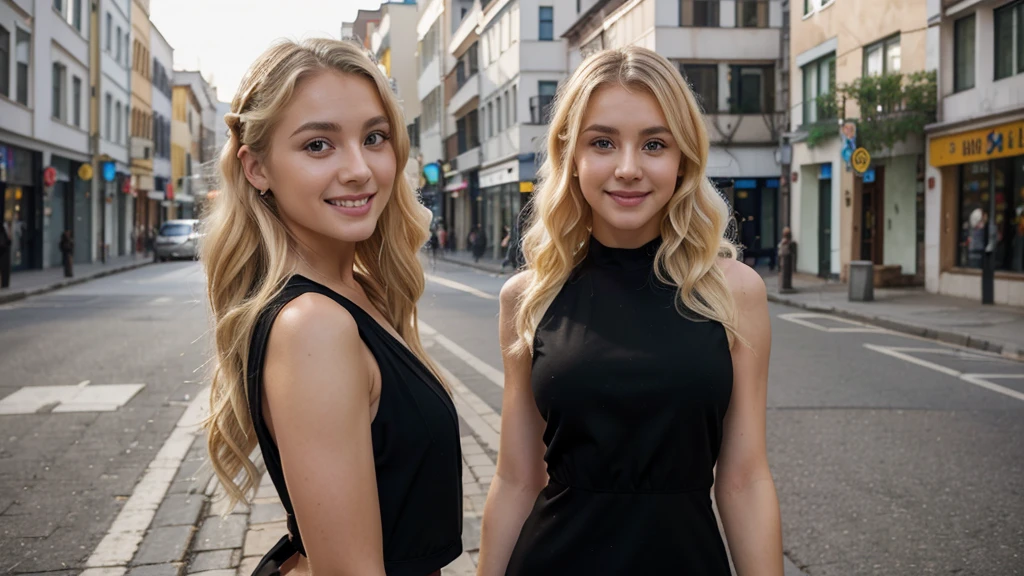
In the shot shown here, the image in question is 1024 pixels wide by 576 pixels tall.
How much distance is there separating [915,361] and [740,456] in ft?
34.8

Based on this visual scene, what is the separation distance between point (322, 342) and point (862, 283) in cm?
2021

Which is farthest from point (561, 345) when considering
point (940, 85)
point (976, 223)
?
point (940, 85)

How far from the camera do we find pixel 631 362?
2.45 meters

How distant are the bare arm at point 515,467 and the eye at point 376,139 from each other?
2.28 ft

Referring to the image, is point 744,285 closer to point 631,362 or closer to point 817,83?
point 631,362

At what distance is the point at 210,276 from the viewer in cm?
215

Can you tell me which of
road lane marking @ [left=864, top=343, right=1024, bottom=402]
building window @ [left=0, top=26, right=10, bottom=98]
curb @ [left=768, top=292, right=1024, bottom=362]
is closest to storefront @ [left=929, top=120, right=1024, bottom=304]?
curb @ [left=768, top=292, right=1024, bottom=362]

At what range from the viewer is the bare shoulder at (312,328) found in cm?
184

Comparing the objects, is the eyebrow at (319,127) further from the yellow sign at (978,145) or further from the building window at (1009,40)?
the building window at (1009,40)

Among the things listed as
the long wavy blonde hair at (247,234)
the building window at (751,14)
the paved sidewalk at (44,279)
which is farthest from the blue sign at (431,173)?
the long wavy blonde hair at (247,234)

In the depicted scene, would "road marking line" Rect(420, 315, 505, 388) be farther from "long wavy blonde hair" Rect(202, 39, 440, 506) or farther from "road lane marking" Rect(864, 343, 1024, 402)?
"long wavy blonde hair" Rect(202, 39, 440, 506)

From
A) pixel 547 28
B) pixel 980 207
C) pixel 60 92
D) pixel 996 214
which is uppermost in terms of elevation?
pixel 547 28

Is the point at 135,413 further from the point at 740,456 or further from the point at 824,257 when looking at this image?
the point at 824,257

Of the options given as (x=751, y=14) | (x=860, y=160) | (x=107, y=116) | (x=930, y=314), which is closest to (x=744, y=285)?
(x=930, y=314)
